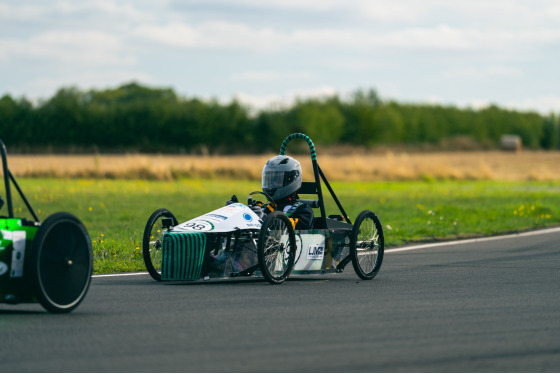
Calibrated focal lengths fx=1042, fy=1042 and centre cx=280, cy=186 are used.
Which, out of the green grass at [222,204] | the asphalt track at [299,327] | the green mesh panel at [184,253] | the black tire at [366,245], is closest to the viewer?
the asphalt track at [299,327]

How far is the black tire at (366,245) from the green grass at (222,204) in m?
3.12

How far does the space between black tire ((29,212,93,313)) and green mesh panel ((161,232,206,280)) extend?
2.26 metres

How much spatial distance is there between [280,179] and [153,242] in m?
1.89

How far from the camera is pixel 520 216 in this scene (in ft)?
87.8

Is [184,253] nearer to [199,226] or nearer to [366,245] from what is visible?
[199,226]

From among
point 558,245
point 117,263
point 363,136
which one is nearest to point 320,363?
point 117,263

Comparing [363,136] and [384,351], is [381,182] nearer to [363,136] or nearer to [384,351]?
[384,351]

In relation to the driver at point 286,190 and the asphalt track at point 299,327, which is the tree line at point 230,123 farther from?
the asphalt track at point 299,327

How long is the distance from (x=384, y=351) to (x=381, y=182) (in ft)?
146

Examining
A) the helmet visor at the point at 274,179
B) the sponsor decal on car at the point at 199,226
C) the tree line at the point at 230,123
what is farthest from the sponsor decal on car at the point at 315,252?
the tree line at the point at 230,123

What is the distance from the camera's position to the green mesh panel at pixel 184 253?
1172 cm

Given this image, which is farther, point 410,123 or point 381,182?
point 410,123

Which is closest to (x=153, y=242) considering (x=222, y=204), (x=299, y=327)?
(x=299, y=327)

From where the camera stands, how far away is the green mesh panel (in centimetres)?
1172
